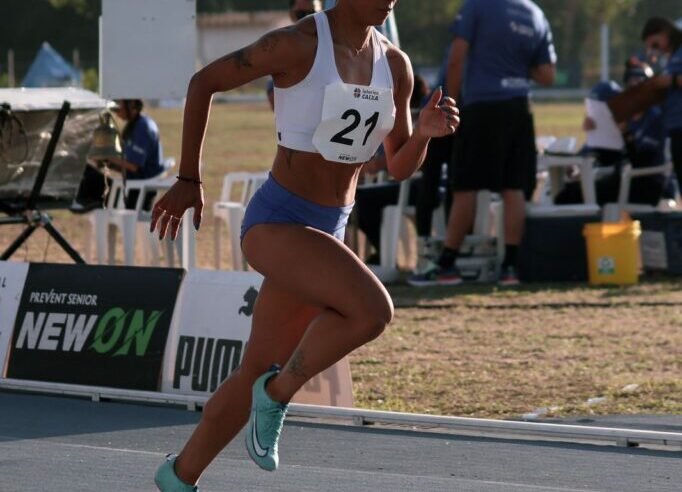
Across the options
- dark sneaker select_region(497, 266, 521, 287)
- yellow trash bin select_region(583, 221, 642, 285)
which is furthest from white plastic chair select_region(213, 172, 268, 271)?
yellow trash bin select_region(583, 221, 642, 285)

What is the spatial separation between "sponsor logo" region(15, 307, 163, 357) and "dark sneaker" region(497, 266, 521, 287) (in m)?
4.71

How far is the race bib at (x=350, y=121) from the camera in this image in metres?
4.54

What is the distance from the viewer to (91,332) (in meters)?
7.51

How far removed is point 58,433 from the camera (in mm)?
6504

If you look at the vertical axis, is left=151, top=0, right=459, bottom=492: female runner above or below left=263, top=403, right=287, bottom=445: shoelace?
above

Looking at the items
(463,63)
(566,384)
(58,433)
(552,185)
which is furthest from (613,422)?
(552,185)

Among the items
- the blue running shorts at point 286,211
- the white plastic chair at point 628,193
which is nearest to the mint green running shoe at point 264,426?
the blue running shorts at point 286,211

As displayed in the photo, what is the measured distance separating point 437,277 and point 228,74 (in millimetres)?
7341

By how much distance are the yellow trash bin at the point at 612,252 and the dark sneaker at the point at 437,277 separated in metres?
1.01

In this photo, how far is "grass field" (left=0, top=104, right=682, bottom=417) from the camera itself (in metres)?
→ 7.45

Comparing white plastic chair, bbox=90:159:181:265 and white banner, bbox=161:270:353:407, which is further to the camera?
white plastic chair, bbox=90:159:181:265

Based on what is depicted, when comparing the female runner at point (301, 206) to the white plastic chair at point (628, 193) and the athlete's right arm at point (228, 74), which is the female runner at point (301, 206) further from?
the white plastic chair at point (628, 193)

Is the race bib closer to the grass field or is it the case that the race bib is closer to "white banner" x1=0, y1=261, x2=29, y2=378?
the grass field

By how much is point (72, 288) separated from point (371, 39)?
3347mm
